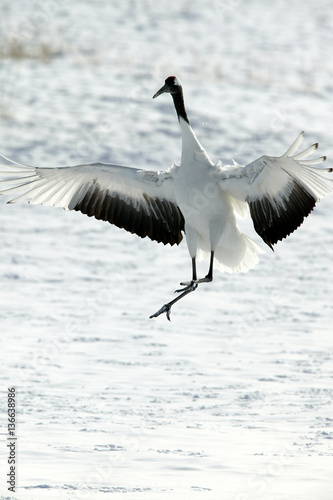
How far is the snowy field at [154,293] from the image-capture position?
5.80m

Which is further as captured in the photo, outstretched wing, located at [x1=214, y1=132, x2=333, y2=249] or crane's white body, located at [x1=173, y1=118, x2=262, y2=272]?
crane's white body, located at [x1=173, y1=118, x2=262, y2=272]

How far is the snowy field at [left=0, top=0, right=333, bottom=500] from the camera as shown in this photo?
5.80 meters

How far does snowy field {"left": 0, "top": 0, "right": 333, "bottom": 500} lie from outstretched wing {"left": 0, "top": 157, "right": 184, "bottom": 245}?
4.44 feet

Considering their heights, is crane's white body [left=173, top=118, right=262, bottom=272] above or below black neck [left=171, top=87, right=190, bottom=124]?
below

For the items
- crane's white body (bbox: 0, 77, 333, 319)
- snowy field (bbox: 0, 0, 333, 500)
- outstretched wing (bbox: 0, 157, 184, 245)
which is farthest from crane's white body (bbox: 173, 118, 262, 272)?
snowy field (bbox: 0, 0, 333, 500)

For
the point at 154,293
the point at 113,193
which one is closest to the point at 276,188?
the point at 113,193

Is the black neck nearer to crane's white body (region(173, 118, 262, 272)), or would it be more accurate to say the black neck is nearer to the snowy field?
crane's white body (region(173, 118, 262, 272))

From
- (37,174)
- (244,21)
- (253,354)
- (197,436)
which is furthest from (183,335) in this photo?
(244,21)

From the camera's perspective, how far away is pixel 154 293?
383 inches

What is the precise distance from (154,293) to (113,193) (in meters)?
3.53

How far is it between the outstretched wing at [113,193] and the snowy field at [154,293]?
4.44 ft

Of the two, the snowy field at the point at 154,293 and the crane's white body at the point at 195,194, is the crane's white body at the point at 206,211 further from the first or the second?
the snowy field at the point at 154,293

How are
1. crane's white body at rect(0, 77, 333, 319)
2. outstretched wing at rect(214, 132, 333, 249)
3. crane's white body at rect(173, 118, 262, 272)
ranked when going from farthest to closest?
crane's white body at rect(173, 118, 262, 272), crane's white body at rect(0, 77, 333, 319), outstretched wing at rect(214, 132, 333, 249)

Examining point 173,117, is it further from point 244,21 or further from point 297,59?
point 244,21
